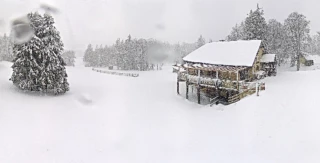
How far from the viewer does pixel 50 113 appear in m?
24.0

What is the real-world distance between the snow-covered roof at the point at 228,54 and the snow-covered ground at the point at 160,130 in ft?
17.9

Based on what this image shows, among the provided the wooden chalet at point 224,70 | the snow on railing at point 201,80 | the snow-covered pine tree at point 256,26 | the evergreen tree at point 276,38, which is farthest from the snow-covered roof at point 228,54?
the evergreen tree at point 276,38

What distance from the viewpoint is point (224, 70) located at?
29375mm

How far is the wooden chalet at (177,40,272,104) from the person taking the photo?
28.0 metres

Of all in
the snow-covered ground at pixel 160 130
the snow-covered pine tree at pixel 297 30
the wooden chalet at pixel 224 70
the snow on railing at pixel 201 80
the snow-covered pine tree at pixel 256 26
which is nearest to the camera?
the snow-covered ground at pixel 160 130

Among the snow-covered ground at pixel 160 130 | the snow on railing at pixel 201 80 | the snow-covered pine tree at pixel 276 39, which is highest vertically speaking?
the snow-covered pine tree at pixel 276 39

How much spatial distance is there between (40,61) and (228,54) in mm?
19907

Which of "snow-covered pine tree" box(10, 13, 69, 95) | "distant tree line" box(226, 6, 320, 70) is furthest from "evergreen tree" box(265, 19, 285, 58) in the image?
"snow-covered pine tree" box(10, 13, 69, 95)

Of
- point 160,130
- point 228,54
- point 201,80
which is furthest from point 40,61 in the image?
point 228,54

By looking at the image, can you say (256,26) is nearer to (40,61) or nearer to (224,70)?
(224,70)

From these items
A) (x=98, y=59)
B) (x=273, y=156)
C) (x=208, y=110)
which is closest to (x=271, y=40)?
(x=208, y=110)

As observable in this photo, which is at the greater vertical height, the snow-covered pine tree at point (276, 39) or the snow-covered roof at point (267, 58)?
the snow-covered pine tree at point (276, 39)

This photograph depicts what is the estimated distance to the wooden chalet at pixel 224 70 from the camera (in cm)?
2798

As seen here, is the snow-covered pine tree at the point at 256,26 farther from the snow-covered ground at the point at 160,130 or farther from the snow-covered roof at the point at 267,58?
the snow-covered ground at the point at 160,130
